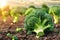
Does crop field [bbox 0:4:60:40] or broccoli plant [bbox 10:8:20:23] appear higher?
broccoli plant [bbox 10:8:20:23]

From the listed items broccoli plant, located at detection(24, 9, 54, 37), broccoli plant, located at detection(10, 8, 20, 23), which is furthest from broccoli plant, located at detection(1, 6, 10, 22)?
broccoli plant, located at detection(24, 9, 54, 37)

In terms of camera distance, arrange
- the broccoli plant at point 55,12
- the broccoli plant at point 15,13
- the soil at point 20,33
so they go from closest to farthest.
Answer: the soil at point 20,33
the broccoli plant at point 55,12
the broccoli plant at point 15,13

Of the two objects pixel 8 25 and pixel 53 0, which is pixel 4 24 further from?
pixel 53 0

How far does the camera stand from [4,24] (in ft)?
7.61

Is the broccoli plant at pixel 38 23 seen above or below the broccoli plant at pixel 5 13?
below

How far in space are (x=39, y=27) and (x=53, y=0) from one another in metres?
1.58

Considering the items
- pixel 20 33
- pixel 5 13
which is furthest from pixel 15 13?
pixel 20 33

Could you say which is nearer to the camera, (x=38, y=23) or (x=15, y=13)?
(x=38, y=23)

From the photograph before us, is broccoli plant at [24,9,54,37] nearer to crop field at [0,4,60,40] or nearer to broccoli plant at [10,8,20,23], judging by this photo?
crop field at [0,4,60,40]

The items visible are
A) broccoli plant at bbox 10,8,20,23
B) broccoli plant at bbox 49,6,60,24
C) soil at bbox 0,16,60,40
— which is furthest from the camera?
broccoli plant at bbox 10,8,20,23

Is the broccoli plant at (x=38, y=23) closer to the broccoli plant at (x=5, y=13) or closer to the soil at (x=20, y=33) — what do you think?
the soil at (x=20, y=33)

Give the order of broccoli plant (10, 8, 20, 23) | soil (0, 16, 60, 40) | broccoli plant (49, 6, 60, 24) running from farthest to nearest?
broccoli plant (10, 8, 20, 23), broccoli plant (49, 6, 60, 24), soil (0, 16, 60, 40)

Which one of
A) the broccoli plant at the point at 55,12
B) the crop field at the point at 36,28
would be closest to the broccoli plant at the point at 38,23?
the crop field at the point at 36,28

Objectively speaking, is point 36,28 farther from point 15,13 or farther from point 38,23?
point 15,13
